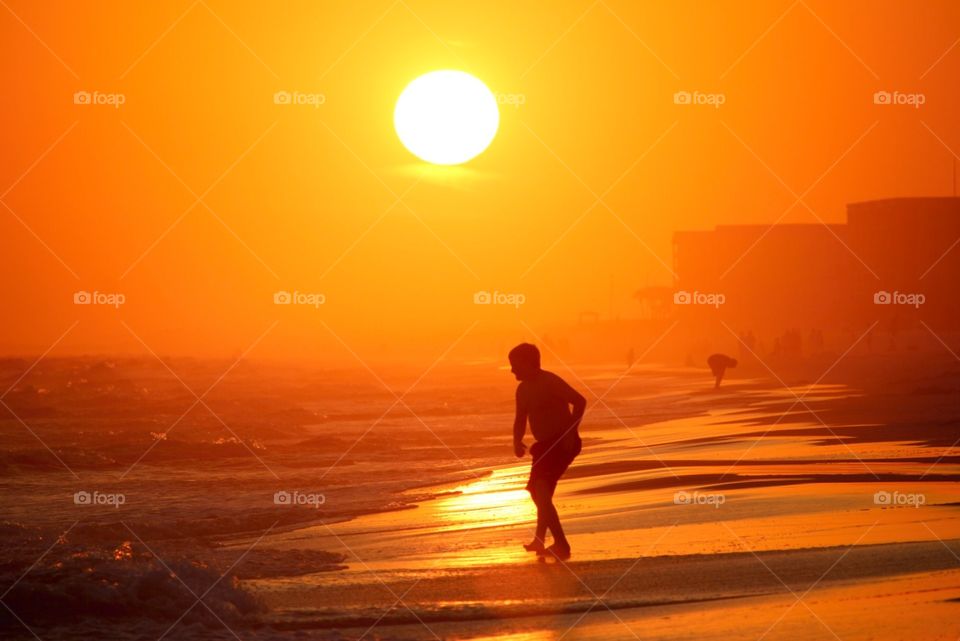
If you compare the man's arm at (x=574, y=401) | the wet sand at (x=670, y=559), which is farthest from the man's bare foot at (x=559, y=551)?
the man's arm at (x=574, y=401)

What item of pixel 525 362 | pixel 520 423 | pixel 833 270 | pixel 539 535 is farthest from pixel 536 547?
pixel 833 270

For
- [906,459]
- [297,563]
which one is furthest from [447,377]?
[297,563]

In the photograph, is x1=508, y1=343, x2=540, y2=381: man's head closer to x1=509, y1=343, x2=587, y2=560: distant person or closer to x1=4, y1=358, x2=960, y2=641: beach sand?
x1=509, y1=343, x2=587, y2=560: distant person

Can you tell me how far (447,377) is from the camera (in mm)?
66688

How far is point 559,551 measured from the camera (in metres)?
10.1

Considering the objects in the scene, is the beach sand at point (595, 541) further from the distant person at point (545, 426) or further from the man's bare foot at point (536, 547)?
the distant person at point (545, 426)

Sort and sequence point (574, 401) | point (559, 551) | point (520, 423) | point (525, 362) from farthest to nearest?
point (520, 423) < point (525, 362) < point (574, 401) < point (559, 551)

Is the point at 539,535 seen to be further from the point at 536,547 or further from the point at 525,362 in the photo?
the point at 525,362

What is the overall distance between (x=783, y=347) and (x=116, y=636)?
56313 mm

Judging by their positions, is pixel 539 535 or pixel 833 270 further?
pixel 833 270

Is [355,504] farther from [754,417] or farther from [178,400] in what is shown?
[178,400]

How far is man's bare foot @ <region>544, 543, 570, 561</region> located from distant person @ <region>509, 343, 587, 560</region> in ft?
0.37

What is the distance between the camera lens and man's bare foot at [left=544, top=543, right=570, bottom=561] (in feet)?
32.7

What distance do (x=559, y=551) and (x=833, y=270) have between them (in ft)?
282
